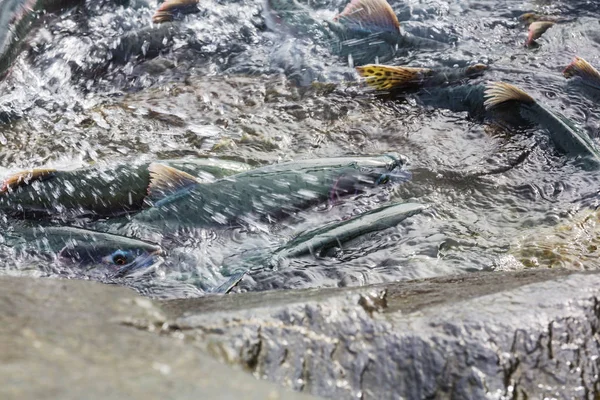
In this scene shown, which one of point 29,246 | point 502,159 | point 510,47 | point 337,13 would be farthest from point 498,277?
point 337,13

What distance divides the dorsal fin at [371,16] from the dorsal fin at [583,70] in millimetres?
1404

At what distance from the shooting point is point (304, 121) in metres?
4.49

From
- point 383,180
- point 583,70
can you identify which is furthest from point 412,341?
point 583,70

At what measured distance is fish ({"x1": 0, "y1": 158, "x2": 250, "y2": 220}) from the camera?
3.55m

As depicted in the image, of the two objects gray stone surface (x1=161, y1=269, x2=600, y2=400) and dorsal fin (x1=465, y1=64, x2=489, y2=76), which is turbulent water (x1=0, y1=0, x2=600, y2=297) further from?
gray stone surface (x1=161, y1=269, x2=600, y2=400)

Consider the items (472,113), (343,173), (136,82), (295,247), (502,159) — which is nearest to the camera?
(295,247)

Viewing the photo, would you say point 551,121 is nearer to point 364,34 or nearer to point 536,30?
point 536,30

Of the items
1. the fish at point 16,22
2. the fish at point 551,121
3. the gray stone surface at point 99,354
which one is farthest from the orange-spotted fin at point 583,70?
the fish at point 16,22

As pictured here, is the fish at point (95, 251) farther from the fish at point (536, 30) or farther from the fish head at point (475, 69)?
the fish at point (536, 30)

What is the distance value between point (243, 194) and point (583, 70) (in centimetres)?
283

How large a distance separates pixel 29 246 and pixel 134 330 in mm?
1845

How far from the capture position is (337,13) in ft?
20.2

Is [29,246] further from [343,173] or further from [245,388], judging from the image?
[245,388]

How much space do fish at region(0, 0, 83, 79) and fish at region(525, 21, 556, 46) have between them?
4.16 metres
